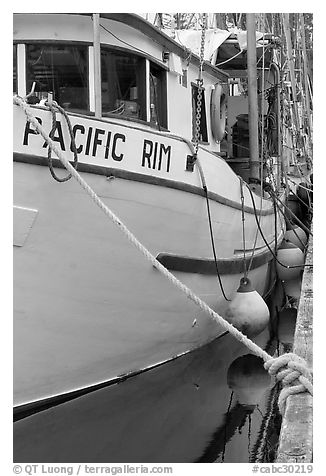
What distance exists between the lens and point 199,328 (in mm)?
6777

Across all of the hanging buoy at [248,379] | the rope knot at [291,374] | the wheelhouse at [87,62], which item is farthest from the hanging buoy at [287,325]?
the rope knot at [291,374]

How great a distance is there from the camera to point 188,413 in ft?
18.9

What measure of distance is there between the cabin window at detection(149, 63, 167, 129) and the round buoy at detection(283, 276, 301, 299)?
14.8 ft

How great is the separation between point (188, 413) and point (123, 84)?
3.16 m

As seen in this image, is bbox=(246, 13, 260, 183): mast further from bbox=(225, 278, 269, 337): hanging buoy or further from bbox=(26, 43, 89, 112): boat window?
bbox=(26, 43, 89, 112): boat window

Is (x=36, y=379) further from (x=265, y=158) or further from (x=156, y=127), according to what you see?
(x=265, y=158)

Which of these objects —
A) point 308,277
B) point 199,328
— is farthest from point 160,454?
point 308,277

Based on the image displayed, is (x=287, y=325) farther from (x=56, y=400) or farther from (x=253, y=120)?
(x=56, y=400)

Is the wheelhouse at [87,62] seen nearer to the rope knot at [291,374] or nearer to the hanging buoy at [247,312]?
the hanging buoy at [247,312]

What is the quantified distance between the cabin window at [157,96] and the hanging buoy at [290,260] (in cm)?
392

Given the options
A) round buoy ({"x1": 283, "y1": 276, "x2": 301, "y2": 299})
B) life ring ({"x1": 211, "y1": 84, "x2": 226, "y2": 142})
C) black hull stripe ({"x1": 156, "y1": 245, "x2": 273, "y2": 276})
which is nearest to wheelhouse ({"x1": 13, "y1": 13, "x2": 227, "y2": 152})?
black hull stripe ({"x1": 156, "y1": 245, "x2": 273, "y2": 276})

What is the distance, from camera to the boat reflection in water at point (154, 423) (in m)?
4.89

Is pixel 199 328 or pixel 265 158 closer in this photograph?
pixel 199 328

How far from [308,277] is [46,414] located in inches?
193
